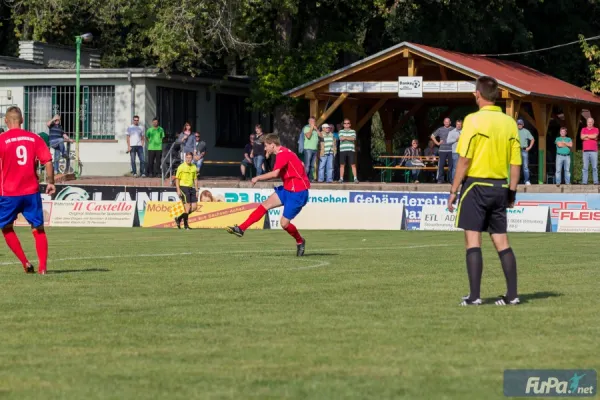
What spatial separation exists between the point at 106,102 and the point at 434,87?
1162cm

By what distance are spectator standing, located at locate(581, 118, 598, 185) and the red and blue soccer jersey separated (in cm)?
2231

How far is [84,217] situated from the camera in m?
32.8

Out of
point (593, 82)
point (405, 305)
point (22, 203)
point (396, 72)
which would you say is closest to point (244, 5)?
point (396, 72)

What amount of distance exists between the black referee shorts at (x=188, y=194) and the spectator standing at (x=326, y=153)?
5.56m

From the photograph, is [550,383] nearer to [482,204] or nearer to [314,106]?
[482,204]

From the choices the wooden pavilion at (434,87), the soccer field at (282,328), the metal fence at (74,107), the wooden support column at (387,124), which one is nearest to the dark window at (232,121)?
the metal fence at (74,107)

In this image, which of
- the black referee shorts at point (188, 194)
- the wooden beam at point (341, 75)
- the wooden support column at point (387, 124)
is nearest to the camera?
the black referee shorts at point (188, 194)

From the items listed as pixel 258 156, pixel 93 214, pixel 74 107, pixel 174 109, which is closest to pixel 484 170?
pixel 93 214

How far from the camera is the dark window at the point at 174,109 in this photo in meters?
43.2

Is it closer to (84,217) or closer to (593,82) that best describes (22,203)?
(84,217)

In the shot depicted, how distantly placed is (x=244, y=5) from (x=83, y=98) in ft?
28.3

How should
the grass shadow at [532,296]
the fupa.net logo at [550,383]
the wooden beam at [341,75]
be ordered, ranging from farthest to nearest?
1. the wooden beam at [341,75]
2. the grass shadow at [532,296]
3. the fupa.net logo at [550,383]

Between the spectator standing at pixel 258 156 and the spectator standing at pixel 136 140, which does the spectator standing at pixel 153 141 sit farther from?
the spectator standing at pixel 258 156

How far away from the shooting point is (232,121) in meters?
47.7
